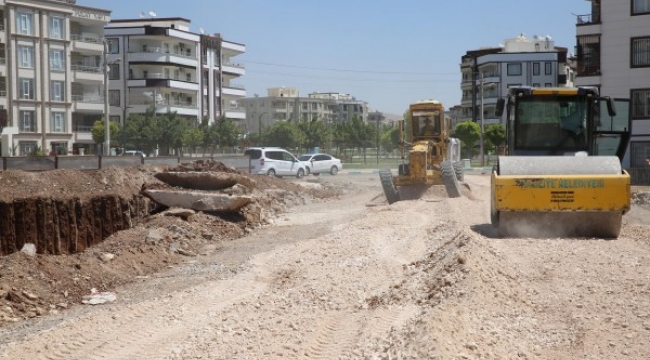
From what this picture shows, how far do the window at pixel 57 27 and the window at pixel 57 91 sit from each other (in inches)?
151

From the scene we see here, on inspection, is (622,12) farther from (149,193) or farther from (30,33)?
(30,33)

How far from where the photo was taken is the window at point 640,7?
49.2 m

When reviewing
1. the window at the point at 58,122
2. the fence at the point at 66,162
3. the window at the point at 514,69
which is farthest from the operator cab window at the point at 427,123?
the window at the point at 514,69

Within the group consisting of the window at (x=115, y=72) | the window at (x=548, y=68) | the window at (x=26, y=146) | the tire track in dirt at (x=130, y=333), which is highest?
the window at (x=548, y=68)

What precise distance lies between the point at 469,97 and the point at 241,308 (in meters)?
97.5

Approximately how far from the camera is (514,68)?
311ft

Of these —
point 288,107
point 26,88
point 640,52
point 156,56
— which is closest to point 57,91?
point 26,88

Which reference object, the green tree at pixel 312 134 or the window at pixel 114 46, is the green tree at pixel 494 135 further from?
the window at pixel 114 46

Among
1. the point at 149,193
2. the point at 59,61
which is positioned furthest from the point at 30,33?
the point at 149,193

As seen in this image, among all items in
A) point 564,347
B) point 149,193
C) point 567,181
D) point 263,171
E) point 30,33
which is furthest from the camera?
point 30,33

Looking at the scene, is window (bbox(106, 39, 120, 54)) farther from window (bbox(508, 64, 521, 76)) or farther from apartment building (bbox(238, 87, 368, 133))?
apartment building (bbox(238, 87, 368, 133))

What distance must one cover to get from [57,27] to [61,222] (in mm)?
55631

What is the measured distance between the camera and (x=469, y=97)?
104875mm

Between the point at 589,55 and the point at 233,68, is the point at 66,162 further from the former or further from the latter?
the point at 233,68
